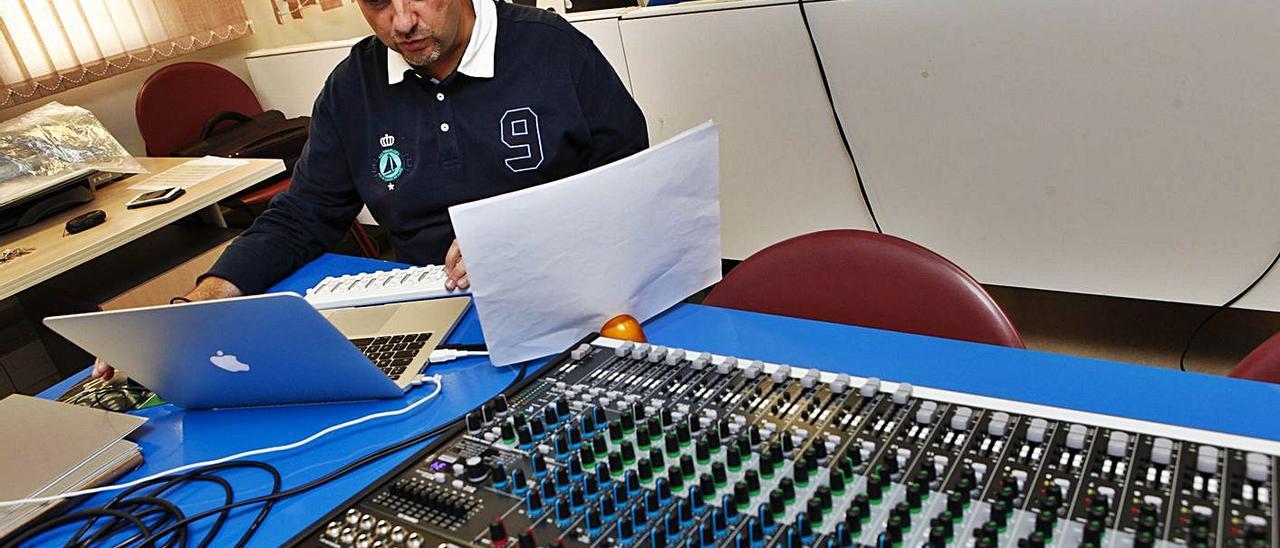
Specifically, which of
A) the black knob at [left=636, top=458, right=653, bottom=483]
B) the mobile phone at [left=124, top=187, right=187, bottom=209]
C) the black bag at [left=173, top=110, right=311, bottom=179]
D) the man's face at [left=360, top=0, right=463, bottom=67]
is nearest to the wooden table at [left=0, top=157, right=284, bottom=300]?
the mobile phone at [left=124, top=187, right=187, bottom=209]

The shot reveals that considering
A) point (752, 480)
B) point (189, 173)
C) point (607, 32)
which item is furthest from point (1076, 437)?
point (189, 173)

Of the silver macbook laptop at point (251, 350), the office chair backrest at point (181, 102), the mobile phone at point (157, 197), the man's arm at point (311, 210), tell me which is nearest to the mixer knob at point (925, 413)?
the silver macbook laptop at point (251, 350)

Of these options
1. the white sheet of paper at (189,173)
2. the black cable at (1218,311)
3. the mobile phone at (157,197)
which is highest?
the white sheet of paper at (189,173)

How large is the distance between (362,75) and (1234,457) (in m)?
1.50

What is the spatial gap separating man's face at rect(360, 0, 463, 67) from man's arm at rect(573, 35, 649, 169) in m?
0.25

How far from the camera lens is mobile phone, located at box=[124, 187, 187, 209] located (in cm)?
231

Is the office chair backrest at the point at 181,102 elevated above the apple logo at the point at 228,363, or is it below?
→ above

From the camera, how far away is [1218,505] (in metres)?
0.61

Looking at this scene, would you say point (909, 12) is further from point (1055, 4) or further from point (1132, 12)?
point (1132, 12)

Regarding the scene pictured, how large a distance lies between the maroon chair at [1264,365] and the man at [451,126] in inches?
43.0

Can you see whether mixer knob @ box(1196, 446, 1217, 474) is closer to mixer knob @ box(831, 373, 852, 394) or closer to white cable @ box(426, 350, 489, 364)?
mixer knob @ box(831, 373, 852, 394)

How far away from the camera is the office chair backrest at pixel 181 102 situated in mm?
3199

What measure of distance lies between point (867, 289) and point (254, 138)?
2.71 meters

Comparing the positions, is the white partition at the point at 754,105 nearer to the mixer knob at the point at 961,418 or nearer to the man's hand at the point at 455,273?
the man's hand at the point at 455,273
